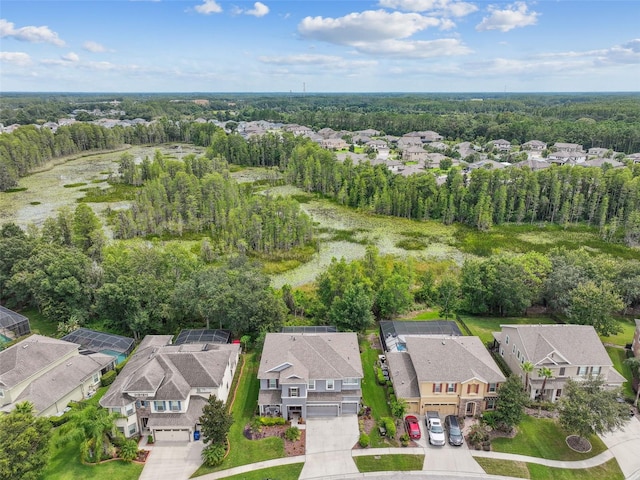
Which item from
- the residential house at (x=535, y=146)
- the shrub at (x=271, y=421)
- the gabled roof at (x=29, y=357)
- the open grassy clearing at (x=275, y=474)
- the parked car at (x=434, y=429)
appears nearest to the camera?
the open grassy clearing at (x=275, y=474)

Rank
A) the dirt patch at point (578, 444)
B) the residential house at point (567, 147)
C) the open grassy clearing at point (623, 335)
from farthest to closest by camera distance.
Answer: the residential house at point (567, 147)
the open grassy clearing at point (623, 335)
the dirt patch at point (578, 444)

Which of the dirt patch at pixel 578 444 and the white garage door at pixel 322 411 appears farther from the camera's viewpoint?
the white garage door at pixel 322 411

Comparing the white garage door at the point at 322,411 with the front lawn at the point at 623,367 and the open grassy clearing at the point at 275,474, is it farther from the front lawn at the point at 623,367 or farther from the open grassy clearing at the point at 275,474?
the front lawn at the point at 623,367

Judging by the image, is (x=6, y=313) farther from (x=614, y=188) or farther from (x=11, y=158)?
(x=614, y=188)

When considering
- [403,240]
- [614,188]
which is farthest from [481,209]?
[614,188]

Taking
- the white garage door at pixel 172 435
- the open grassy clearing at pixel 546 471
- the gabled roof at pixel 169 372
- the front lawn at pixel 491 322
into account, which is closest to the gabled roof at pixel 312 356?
the gabled roof at pixel 169 372

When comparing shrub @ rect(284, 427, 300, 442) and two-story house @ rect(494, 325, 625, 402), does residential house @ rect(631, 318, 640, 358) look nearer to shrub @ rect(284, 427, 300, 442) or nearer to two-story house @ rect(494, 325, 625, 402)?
two-story house @ rect(494, 325, 625, 402)

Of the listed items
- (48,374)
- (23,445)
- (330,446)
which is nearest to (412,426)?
(330,446)
